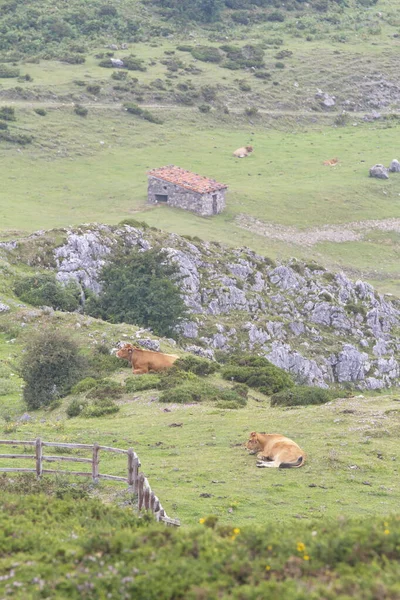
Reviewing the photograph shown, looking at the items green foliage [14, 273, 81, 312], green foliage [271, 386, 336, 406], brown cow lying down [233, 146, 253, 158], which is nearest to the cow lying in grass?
green foliage [271, 386, 336, 406]

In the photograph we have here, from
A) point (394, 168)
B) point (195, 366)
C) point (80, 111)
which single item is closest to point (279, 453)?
point (195, 366)

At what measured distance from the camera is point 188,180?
68.1 meters

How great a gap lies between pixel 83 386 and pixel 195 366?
175 inches

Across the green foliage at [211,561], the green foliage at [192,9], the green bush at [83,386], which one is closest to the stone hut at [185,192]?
the green bush at [83,386]

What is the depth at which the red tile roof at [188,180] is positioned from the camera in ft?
220

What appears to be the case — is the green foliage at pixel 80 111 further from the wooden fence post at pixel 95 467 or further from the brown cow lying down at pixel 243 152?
the wooden fence post at pixel 95 467

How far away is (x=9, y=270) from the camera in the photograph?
45.2 m

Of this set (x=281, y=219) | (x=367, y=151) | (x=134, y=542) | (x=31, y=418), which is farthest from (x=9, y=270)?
(x=367, y=151)

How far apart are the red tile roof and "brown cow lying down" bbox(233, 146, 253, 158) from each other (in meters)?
14.4

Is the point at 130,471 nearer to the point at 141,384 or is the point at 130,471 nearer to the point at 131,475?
the point at 131,475

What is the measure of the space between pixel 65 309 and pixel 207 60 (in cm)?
7117

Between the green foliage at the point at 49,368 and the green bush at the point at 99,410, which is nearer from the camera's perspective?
the green bush at the point at 99,410

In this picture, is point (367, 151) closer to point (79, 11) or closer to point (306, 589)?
point (79, 11)

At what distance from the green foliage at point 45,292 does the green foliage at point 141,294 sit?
6.05 feet
